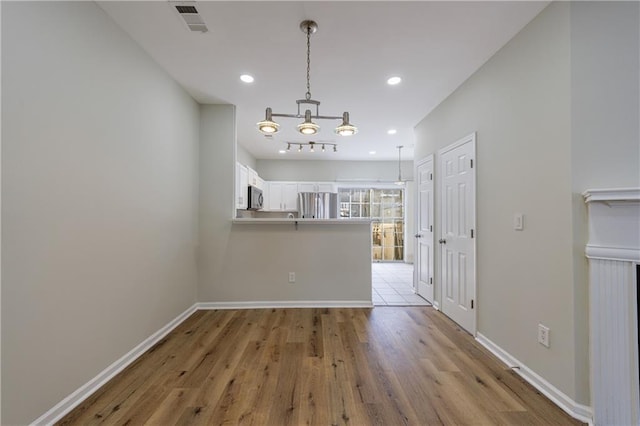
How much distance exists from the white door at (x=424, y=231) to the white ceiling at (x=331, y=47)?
895 mm

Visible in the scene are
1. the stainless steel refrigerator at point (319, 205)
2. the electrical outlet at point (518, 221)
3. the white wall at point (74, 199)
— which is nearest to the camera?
the white wall at point (74, 199)

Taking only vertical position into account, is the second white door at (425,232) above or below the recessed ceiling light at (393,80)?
below

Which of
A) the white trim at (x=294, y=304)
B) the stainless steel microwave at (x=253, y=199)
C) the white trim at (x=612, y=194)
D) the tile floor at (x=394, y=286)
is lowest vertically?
the tile floor at (x=394, y=286)

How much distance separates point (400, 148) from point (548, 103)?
3.94 metres

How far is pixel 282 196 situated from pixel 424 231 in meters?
3.60

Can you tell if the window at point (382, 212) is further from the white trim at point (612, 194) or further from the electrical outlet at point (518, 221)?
the white trim at point (612, 194)

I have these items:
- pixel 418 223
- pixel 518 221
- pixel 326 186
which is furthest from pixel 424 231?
pixel 326 186

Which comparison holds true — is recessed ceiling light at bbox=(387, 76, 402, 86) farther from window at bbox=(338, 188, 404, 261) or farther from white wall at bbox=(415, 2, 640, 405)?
window at bbox=(338, 188, 404, 261)

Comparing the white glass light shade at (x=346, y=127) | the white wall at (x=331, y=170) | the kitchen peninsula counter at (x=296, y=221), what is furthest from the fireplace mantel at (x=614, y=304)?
the white wall at (x=331, y=170)

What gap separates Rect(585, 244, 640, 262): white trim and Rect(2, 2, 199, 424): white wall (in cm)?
322

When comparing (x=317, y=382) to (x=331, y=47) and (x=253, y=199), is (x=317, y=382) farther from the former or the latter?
(x=253, y=199)

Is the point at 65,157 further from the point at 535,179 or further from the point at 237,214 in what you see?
the point at 535,179

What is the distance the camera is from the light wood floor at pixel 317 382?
1.62 metres

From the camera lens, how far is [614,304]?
156cm
